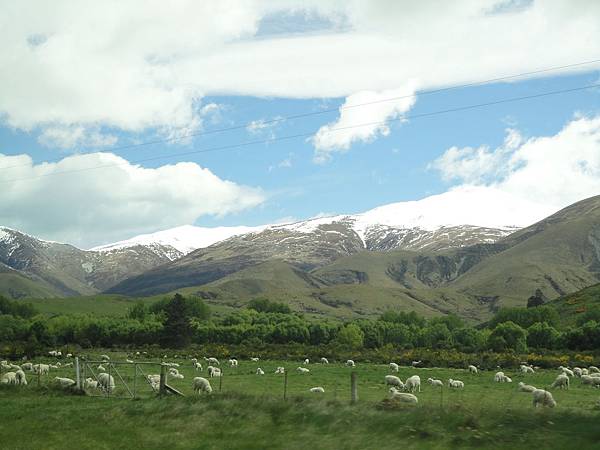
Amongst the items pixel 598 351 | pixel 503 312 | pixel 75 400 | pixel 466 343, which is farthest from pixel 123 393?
pixel 503 312

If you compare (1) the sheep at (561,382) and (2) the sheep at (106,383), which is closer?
(2) the sheep at (106,383)

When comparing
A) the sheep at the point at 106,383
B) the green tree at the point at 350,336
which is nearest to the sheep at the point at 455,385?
the sheep at the point at 106,383

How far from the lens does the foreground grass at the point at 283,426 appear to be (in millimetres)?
18406

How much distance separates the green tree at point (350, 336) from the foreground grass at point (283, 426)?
388 feet

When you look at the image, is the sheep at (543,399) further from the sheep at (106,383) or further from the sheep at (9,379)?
the sheep at (9,379)

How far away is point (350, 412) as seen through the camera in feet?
70.6

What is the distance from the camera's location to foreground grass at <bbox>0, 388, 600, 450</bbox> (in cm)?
1841

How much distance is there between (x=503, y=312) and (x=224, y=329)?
72.3 metres

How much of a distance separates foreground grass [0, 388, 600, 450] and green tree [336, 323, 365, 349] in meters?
118

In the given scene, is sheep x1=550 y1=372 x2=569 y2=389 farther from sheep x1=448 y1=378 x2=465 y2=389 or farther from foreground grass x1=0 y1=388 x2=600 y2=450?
foreground grass x1=0 y1=388 x2=600 y2=450

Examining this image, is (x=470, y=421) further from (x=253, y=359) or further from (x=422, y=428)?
(x=253, y=359)

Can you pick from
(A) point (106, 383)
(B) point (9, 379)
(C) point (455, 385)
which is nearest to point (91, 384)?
(A) point (106, 383)

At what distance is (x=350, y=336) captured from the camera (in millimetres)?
147125

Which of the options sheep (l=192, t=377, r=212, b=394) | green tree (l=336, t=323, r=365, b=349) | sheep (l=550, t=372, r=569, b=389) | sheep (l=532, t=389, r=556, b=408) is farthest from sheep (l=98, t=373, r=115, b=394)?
green tree (l=336, t=323, r=365, b=349)
